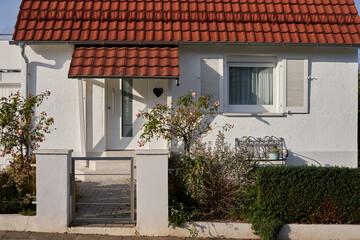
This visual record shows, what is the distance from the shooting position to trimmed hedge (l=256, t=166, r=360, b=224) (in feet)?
19.4

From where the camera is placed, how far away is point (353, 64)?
9102mm

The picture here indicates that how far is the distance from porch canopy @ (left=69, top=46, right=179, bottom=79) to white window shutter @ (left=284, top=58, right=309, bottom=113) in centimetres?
269

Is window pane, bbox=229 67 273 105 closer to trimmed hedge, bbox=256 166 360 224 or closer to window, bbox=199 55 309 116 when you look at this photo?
window, bbox=199 55 309 116

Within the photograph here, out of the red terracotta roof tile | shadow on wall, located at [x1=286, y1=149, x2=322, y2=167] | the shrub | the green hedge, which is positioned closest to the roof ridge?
the red terracotta roof tile

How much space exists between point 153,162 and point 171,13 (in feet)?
15.1

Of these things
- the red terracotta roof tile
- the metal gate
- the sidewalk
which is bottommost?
the sidewalk

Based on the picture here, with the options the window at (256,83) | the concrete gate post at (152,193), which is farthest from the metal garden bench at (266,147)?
the concrete gate post at (152,193)

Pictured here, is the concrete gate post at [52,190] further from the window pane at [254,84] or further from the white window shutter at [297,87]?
the white window shutter at [297,87]

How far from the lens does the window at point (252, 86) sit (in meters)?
9.22

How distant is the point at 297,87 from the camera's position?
8.98 metres

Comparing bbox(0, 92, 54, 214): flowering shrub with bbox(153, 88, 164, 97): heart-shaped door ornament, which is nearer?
bbox(0, 92, 54, 214): flowering shrub

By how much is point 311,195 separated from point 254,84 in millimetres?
3962

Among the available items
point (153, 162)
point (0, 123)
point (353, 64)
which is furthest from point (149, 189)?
point (353, 64)

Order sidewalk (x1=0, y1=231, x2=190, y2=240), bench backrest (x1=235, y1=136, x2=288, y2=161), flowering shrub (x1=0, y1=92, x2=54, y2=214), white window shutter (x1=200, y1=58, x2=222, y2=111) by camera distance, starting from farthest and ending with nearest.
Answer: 1. white window shutter (x1=200, y1=58, x2=222, y2=111)
2. bench backrest (x1=235, y1=136, x2=288, y2=161)
3. flowering shrub (x1=0, y1=92, x2=54, y2=214)
4. sidewalk (x1=0, y1=231, x2=190, y2=240)
